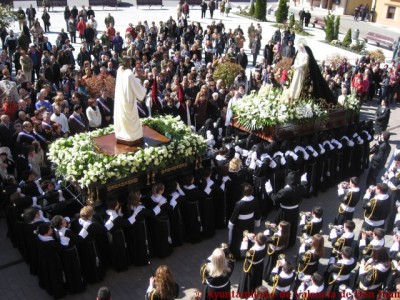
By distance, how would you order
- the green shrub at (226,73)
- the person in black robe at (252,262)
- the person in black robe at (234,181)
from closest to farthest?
the person in black robe at (252,262) < the person in black robe at (234,181) < the green shrub at (226,73)

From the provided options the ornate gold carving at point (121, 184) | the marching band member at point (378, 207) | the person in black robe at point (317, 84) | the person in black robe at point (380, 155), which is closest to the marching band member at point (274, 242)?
the marching band member at point (378, 207)

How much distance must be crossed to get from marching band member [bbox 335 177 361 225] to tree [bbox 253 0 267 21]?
91.8 feet

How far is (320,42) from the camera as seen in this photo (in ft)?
101

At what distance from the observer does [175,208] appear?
9195mm

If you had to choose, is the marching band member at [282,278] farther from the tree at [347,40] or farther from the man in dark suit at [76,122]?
the tree at [347,40]

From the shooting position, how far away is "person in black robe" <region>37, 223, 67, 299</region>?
751 centimetres

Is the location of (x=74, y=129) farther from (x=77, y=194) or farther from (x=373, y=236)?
(x=373, y=236)

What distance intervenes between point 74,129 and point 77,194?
3.25m

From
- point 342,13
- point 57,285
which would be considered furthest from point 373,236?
Answer: point 342,13

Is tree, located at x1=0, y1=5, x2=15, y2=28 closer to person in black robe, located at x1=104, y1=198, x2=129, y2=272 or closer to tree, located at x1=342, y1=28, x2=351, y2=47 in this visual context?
person in black robe, located at x1=104, y1=198, x2=129, y2=272

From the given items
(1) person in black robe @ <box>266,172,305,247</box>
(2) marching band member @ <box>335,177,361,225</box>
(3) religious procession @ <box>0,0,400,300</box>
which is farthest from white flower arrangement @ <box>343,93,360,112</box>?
(1) person in black robe @ <box>266,172,305,247</box>

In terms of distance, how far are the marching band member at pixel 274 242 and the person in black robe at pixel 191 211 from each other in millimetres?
1626

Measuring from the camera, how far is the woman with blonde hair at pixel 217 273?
669 cm

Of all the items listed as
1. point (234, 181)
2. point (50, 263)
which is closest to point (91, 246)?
point (50, 263)
